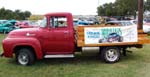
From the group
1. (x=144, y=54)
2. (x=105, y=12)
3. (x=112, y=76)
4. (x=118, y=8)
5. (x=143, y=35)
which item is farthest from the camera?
(x=105, y=12)

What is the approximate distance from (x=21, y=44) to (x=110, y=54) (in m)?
3.36

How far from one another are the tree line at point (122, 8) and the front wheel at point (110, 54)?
66.0m

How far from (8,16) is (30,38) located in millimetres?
83443

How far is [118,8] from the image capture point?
294 feet

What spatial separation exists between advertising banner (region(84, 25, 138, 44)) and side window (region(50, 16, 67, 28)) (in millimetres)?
842

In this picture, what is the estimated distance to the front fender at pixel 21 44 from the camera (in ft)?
39.5

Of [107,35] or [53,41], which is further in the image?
[107,35]

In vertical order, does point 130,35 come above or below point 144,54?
above

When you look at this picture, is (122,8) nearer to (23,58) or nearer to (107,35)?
(107,35)

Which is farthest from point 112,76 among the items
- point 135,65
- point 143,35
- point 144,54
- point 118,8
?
point 118,8

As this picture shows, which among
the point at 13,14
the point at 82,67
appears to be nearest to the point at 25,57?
the point at 82,67

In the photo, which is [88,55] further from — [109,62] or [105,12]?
[105,12]

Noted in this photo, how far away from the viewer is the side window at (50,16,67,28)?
489 inches

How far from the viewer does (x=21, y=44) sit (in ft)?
39.7
